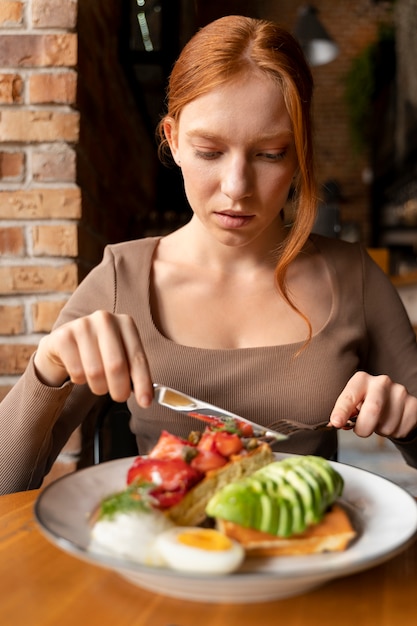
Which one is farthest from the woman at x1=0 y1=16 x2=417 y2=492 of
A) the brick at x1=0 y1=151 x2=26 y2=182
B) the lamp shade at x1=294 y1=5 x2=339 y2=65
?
the lamp shade at x1=294 y1=5 x2=339 y2=65

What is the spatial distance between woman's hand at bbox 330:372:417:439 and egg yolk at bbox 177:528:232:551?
0.38 meters

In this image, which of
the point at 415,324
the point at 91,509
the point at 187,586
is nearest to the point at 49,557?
the point at 91,509

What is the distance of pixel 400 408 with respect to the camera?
3.25 feet

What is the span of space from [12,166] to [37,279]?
0.26 m

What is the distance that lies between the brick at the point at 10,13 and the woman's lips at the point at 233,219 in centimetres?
70

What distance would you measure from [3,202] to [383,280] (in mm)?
869

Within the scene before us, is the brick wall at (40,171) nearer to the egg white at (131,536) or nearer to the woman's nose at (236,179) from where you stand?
the woman's nose at (236,179)

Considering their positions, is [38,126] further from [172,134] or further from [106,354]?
[106,354]

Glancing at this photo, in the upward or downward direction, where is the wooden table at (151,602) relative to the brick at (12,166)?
downward

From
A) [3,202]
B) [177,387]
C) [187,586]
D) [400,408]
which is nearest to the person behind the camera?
[187,586]

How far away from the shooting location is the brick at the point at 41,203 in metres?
1.47

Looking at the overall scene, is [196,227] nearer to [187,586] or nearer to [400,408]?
[400,408]

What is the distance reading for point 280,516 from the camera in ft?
2.02

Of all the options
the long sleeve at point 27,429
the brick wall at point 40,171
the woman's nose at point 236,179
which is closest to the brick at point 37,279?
the brick wall at point 40,171
